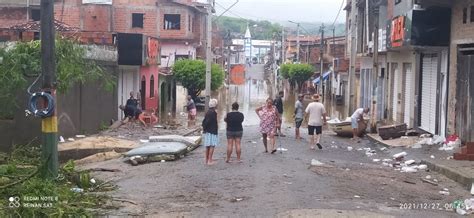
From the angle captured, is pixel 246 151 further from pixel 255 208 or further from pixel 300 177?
pixel 255 208

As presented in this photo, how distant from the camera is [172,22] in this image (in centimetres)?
5891

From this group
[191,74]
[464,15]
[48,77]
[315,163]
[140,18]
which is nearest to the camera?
[48,77]

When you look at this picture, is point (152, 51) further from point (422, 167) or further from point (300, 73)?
point (300, 73)

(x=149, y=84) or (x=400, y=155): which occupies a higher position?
(x=149, y=84)

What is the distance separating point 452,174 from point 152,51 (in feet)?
77.7

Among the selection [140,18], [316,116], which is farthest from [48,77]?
[140,18]

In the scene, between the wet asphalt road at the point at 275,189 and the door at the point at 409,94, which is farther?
the door at the point at 409,94

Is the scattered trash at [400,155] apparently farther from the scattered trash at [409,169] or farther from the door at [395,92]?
the door at [395,92]

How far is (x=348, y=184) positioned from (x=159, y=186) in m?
3.31

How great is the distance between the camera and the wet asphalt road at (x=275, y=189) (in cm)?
980

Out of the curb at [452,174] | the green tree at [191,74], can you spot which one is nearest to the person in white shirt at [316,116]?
the curb at [452,174]

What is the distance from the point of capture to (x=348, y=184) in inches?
480

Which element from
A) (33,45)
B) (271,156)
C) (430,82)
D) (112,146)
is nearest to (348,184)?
(271,156)

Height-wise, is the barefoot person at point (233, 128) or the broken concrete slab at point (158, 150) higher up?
the barefoot person at point (233, 128)
